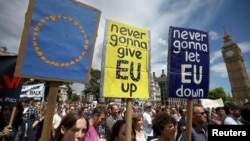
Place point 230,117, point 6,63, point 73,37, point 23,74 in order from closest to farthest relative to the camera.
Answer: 1. point 23,74
2. point 73,37
3. point 6,63
4. point 230,117

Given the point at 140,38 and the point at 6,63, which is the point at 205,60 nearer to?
the point at 140,38

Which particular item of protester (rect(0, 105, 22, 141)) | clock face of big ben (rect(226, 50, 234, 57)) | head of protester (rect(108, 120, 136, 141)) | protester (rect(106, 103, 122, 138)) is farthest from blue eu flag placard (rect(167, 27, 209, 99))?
clock face of big ben (rect(226, 50, 234, 57))

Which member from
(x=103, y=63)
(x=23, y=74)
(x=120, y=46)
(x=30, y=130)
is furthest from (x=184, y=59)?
(x=30, y=130)

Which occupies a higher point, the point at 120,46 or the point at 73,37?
the point at 120,46

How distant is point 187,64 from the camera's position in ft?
11.6

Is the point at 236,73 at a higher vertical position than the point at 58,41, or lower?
higher

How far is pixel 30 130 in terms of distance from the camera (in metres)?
5.82

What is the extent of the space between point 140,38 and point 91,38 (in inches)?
54.4

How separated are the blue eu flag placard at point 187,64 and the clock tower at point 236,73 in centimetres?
8917

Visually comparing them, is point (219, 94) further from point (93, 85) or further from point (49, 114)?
point (49, 114)

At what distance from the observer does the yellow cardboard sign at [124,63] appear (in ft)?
10.9

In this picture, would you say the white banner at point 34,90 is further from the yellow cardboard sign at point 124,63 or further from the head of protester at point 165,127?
the head of protester at point 165,127

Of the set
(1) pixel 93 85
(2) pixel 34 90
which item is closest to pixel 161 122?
(2) pixel 34 90

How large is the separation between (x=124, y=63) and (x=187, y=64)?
1.00 metres
